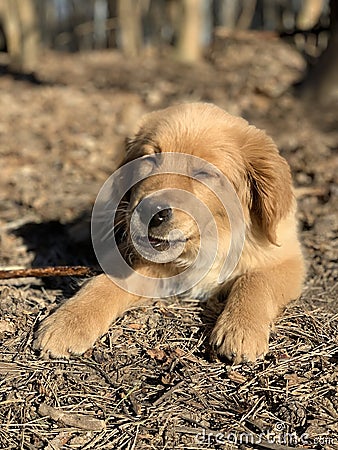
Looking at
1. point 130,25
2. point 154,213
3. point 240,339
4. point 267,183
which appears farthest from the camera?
point 130,25

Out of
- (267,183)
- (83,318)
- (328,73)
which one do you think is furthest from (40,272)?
(328,73)

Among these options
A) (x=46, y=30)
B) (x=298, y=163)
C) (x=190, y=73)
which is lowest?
(x=46, y=30)

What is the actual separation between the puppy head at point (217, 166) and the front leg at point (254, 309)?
239 mm

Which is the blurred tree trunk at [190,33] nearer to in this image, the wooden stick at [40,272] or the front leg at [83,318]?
the wooden stick at [40,272]

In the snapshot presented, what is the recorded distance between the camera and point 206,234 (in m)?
3.09

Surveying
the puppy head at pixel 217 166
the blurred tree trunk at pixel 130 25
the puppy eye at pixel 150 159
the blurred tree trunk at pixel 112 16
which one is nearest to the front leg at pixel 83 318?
the puppy head at pixel 217 166

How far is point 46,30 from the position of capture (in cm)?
3186

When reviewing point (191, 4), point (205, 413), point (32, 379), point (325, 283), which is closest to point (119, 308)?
point (32, 379)

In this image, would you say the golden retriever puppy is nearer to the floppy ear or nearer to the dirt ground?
the floppy ear

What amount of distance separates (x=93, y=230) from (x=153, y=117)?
2.94 ft

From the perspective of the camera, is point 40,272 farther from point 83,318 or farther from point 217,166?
point 217,166

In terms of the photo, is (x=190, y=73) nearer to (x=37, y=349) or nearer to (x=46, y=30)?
(x=37, y=349)

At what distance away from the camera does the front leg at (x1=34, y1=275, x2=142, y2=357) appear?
2711 mm

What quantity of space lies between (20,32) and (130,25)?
12.7 ft
